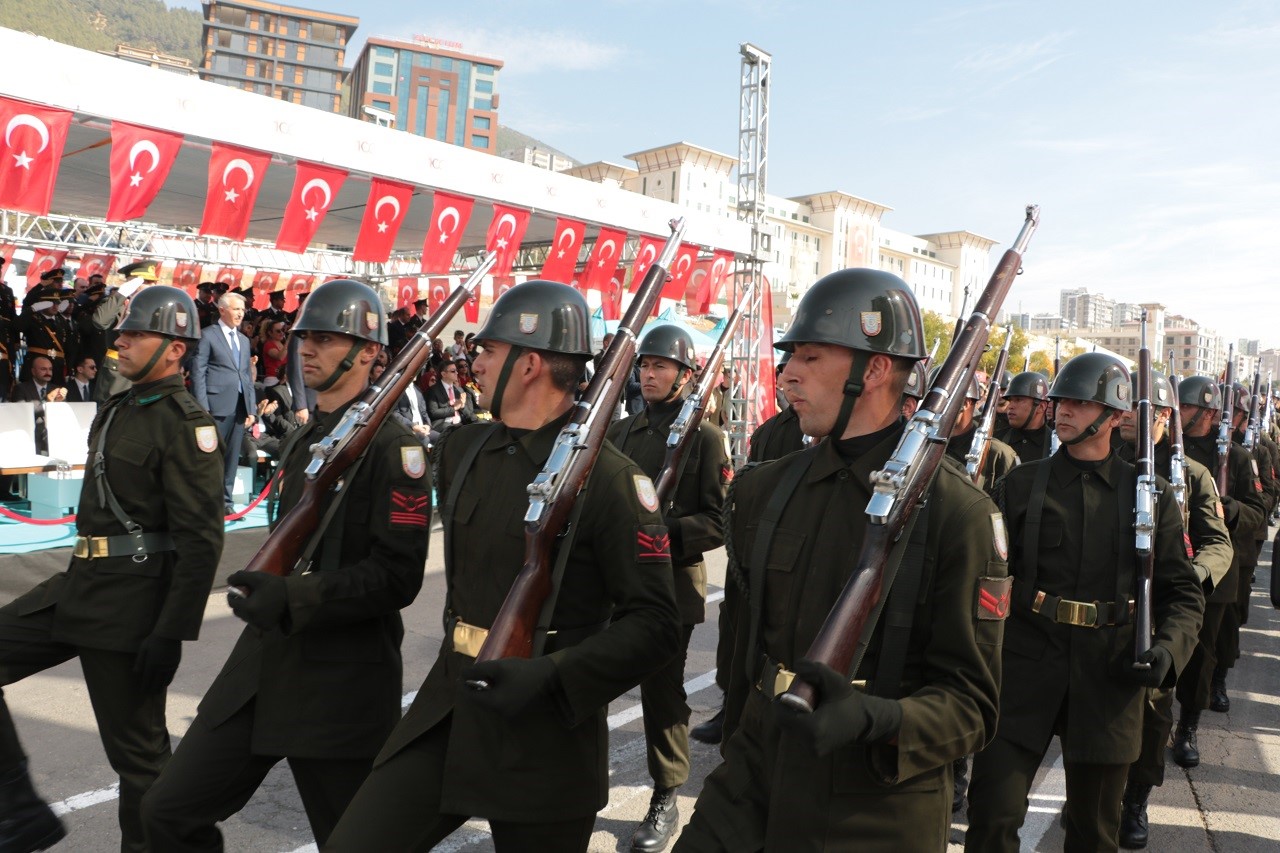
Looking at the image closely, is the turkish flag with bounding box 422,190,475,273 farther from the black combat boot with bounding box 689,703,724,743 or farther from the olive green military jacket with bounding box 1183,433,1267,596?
the olive green military jacket with bounding box 1183,433,1267,596

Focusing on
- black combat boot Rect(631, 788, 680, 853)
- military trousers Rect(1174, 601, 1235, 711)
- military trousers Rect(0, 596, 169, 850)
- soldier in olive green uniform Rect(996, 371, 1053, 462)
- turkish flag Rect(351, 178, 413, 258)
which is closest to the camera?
military trousers Rect(0, 596, 169, 850)

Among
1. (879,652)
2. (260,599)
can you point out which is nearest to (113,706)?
(260,599)

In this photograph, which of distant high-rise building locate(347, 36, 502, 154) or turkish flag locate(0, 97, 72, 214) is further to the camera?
distant high-rise building locate(347, 36, 502, 154)

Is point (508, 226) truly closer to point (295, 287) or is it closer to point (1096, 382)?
point (1096, 382)

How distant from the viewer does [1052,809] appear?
209 inches

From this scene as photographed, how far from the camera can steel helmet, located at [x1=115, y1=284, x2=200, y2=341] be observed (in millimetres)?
4234

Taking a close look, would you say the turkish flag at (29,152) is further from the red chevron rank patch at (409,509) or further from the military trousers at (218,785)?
the military trousers at (218,785)

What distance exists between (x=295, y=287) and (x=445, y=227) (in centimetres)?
1578

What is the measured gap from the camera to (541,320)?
3117 millimetres

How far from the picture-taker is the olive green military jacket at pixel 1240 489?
7152 mm

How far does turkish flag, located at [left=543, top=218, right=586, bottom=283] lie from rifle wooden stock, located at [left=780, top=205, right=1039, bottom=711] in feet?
40.0

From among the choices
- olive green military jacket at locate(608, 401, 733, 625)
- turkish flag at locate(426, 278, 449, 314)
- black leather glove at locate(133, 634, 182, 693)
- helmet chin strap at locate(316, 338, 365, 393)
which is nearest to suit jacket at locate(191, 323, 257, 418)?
olive green military jacket at locate(608, 401, 733, 625)

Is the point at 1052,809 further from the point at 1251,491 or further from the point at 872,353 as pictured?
the point at 872,353

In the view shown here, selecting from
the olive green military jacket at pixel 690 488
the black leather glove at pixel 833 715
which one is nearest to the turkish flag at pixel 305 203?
the olive green military jacket at pixel 690 488
